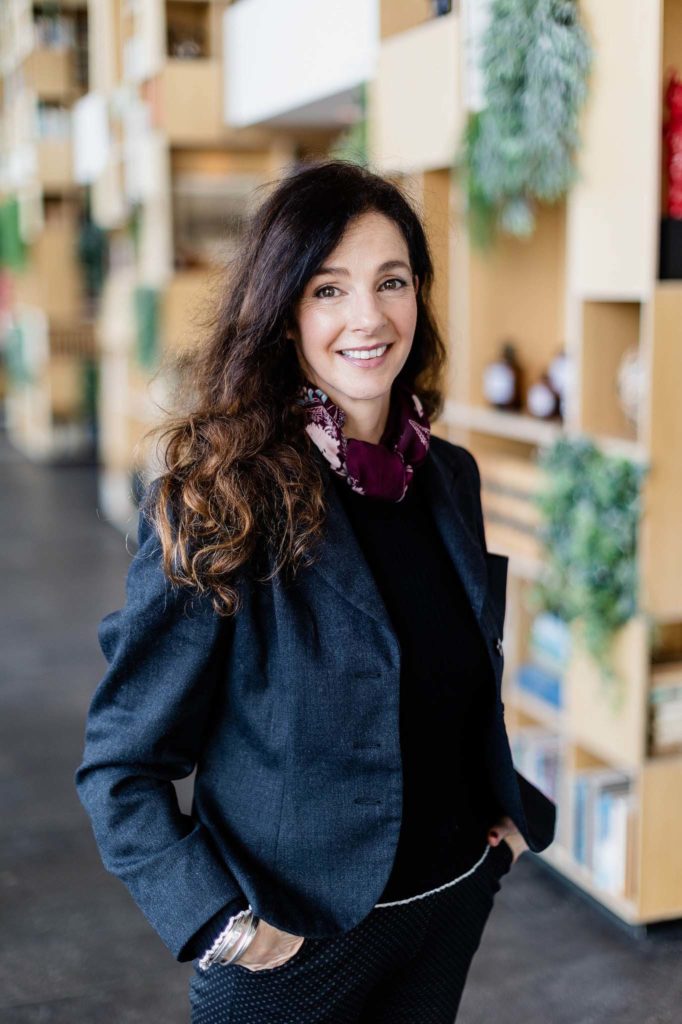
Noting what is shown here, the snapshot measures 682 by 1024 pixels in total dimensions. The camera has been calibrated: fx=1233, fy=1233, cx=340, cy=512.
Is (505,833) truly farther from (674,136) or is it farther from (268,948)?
(674,136)

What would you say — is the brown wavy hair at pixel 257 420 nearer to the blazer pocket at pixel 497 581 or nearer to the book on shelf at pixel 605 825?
the blazer pocket at pixel 497 581

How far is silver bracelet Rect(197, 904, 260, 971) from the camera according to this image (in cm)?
151

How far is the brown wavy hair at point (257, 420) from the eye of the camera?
149cm

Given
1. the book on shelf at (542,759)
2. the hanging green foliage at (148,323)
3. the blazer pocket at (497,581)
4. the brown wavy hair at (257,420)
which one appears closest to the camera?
the brown wavy hair at (257,420)

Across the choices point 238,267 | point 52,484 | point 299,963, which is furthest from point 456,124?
point 52,484

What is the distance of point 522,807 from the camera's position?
1.76m

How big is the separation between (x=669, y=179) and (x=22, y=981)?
2.65m

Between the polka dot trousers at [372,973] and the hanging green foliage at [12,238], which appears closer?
the polka dot trousers at [372,973]

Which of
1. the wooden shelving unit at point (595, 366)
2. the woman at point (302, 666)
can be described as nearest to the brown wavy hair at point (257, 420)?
the woman at point (302, 666)

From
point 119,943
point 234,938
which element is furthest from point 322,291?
point 119,943

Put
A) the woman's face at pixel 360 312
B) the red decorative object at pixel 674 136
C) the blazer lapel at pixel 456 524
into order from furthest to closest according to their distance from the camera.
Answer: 1. the red decorative object at pixel 674 136
2. the blazer lapel at pixel 456 524
3. the woman's face at pixel 360 312

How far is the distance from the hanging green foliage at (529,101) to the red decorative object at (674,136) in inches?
9.6

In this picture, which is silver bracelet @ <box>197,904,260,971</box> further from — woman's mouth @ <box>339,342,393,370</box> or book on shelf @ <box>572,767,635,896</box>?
book on shelf @ <box>572,767,635,896</box>

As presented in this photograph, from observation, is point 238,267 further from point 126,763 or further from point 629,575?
point 629,575
